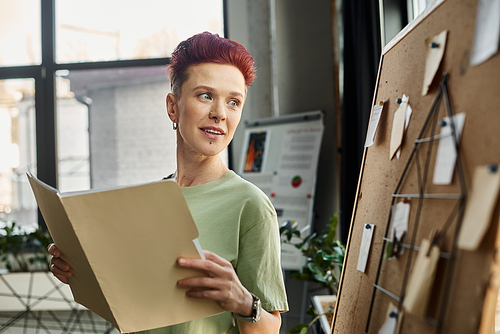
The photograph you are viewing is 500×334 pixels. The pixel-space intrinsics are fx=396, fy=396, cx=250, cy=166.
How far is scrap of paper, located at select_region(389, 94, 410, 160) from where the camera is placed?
2.37ft

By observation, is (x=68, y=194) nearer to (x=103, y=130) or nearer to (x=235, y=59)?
(x=235, y=59)

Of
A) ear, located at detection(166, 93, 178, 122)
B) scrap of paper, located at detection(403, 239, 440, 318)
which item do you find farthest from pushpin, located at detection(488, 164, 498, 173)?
ear, located at detection(166, 93, 178, 122)

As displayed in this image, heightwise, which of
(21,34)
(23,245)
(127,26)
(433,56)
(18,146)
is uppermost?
(127,26)

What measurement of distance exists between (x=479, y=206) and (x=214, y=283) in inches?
17.3

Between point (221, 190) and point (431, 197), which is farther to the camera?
point (221, 190)

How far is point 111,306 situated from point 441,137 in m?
0.64

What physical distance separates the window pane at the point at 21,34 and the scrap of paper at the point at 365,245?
150 inches

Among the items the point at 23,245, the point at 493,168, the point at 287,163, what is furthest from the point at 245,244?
the point at 23,245

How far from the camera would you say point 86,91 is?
12.2 feet

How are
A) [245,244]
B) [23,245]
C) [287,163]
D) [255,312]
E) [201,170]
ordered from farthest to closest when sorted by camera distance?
[23,245], [287,163], [201,170], [245,244], [255,312]

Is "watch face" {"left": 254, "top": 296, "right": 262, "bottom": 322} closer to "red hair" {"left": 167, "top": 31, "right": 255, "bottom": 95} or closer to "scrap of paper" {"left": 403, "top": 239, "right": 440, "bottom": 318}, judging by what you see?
"scrap of paper" {"left": 403, "top": 239, "right": 440, "bottom": 318}

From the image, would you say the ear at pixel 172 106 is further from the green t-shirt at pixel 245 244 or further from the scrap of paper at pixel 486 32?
the scrap of paper at pixel 486 32

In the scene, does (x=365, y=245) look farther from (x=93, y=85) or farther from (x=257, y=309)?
(x=93, y=85)

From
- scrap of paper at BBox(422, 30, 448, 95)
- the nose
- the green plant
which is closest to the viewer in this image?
scrap of paper at BBox(422, 30, 448, 95)
